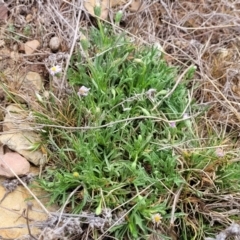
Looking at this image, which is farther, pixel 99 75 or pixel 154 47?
pixel 154 47

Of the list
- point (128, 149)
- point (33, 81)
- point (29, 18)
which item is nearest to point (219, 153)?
point (128, 149)

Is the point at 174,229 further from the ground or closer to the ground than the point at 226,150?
closer to the ground

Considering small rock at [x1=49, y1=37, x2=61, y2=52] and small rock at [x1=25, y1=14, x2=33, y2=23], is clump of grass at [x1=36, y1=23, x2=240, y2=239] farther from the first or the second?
small rock at [x1=25, y1=14, x2=33, y2=23]

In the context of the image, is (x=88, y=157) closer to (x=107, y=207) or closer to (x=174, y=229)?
(x=107, y=207)

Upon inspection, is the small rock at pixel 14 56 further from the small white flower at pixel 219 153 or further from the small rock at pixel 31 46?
the small white flower at pixel 219 153

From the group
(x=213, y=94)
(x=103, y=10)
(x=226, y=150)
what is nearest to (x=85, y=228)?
(x=226, y=150)

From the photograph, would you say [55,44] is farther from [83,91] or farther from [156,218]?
[156,218]

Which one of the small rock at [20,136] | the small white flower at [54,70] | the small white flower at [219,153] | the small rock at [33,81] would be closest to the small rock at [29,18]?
the small rock at [33,81]

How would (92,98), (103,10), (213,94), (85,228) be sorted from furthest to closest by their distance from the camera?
(103,10) < (213,94) < (92,98) < (85,228)
